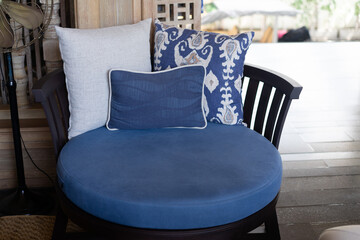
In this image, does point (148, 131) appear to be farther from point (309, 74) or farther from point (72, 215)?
point (309, 74)

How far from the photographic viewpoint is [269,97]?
174 centimetres

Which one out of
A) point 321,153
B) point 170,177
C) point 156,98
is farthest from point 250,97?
point 321,153

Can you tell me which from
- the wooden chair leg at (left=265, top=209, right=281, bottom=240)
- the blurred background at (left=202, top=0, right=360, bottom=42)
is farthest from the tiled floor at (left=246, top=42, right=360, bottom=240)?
the blurred background at (left=202, top=0, right=360, bottom=42)

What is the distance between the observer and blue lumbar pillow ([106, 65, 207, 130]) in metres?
1.68

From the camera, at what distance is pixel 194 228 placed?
1.29 metres

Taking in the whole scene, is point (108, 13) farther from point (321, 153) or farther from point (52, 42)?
point (321, 153)

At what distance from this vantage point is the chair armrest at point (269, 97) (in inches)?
63.3

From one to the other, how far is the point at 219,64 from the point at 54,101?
644 millimetres

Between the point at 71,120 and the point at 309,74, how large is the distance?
371 cm

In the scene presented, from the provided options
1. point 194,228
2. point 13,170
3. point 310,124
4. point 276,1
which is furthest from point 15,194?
point 276,1

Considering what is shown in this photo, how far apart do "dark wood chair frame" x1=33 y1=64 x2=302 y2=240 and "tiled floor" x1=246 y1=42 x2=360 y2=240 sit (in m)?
0.34

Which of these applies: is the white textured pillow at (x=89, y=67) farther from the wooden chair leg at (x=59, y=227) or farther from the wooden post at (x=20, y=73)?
the wooden post at (x=20, y=73)

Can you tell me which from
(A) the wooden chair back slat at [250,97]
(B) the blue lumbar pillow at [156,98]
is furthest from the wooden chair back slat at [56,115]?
(A) the wooden chair back slat at [250,97]

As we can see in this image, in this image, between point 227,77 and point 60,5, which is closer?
point 227,77
